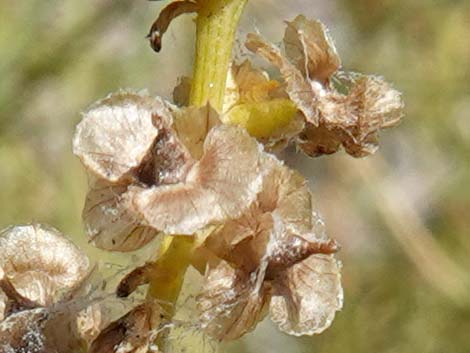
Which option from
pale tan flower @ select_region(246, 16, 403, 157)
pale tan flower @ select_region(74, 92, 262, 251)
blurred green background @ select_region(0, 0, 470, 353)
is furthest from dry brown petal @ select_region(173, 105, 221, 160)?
blurred green background @ select_region(0, 0, 470, 353)

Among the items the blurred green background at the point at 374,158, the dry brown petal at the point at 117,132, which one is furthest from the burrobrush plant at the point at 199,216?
the blurred green background at the point at 374,158

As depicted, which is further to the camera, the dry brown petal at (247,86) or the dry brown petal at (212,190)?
the dry brown petal at (247,86)

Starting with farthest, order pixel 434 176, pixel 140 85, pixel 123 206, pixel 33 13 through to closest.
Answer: pixel 434 176 < pixel 140 85 < pixel 33 13 < pixel 123 206

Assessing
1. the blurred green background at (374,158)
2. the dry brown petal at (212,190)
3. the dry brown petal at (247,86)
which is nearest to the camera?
the dry brown petal at (212,190)

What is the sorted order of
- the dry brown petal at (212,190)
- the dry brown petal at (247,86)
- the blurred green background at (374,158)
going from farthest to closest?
the blurred green background at (374,158) < the dry brown petal at (247,86) < the dry brown petal at (212,190)

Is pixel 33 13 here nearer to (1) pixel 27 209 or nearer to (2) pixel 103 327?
(1) pixel 27 209

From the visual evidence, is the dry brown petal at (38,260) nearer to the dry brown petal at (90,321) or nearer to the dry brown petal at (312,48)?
the dry brown petal at (90,321)

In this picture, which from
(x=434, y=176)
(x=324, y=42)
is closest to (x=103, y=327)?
(x=324, y=42)
